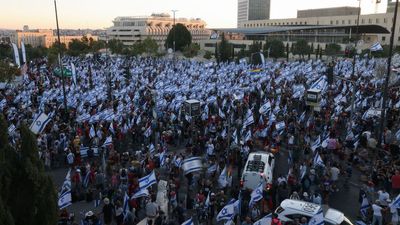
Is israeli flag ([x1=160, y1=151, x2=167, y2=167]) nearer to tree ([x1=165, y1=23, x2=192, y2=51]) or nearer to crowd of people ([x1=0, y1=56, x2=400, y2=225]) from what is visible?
crowd of people ([x1=0, y1=56, x2=400, y2=225])

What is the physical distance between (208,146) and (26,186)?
11.9m

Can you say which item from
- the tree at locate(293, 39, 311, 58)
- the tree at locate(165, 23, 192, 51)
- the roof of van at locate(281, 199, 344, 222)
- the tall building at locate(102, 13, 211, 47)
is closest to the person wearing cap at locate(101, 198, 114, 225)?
the roof of van at locate(281, 199, 344, 222)

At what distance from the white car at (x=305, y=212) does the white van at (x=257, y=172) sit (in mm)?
2158

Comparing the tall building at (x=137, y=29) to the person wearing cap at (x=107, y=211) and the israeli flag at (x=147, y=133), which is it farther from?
the person wearing cap at (x=107, y=211)

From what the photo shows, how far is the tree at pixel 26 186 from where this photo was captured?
21.5 feet

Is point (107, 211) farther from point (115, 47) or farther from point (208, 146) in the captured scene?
point (115, 47)

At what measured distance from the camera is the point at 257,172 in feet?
48.2

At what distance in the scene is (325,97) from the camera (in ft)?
96.5

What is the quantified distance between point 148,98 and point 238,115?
747 cm

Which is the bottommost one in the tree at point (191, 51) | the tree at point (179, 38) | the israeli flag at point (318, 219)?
the tree at point (191, 51)

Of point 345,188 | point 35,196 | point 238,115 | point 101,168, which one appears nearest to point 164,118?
point 238,115

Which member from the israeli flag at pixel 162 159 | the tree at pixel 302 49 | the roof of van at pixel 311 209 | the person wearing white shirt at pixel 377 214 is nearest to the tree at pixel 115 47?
the tree at pixel 302 49

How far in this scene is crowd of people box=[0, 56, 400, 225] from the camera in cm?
1338

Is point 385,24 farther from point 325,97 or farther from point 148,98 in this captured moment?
point 148,98
